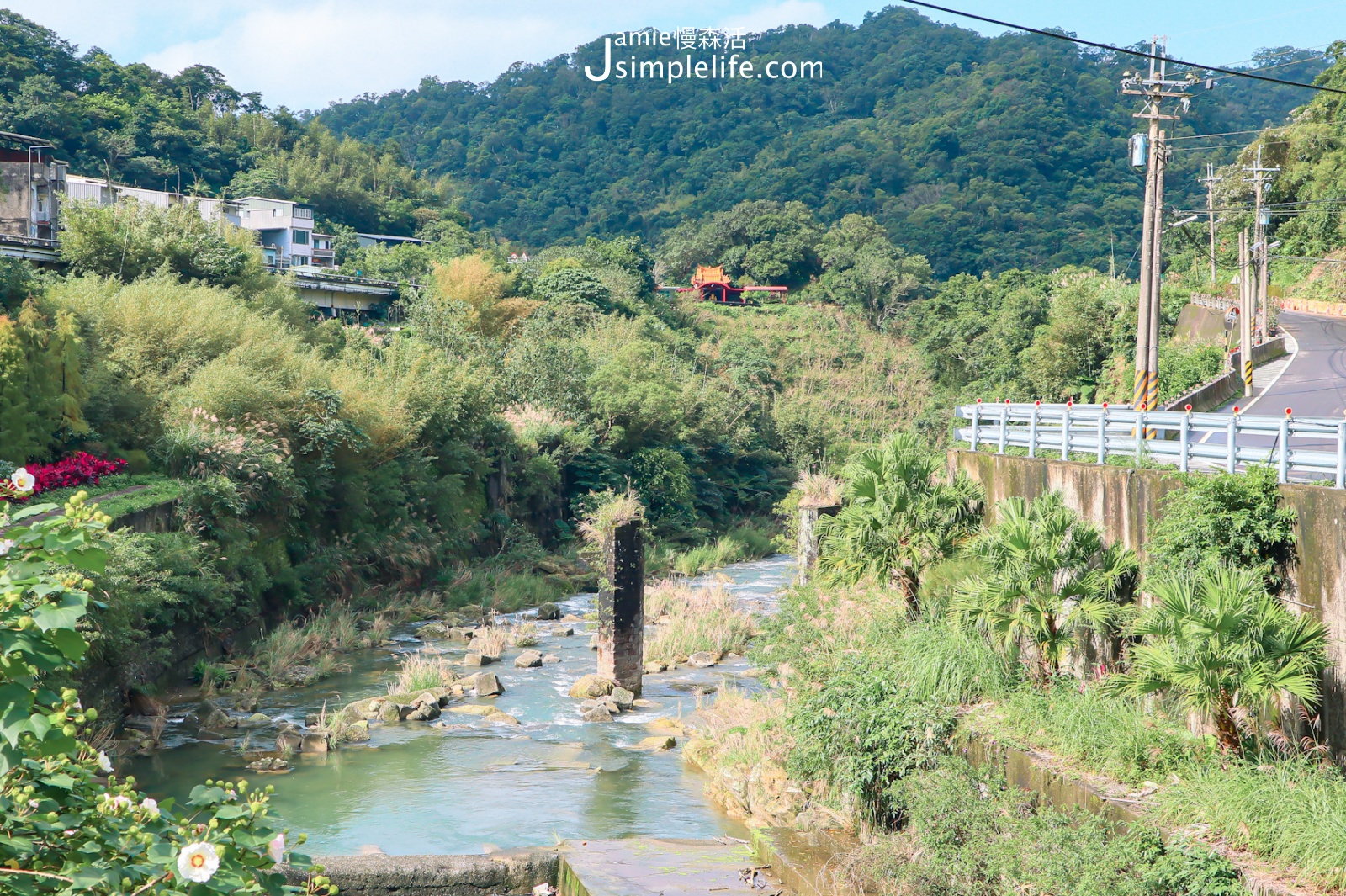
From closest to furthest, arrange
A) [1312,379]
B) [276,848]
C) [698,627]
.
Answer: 1. [276,848]
2. [698,627]
3. [1312,379]

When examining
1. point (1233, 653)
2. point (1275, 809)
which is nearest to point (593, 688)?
point (1233, 653)

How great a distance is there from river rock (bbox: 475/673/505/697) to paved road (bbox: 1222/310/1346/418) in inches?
634

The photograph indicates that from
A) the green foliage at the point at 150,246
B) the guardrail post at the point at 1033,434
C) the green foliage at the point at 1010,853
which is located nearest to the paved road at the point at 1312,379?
the guardrail post at the point at 1033,434

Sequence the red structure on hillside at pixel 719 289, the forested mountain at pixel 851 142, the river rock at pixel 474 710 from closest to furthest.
Result: the river rock at pixel 474 710
the red structure on hillside at pixel 719 289
the forested mountain at pixel 851 142

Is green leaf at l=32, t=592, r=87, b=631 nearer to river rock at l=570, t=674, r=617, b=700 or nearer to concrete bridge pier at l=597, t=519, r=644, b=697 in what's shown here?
concrete bridge pier at l=597, t=519, r=644, b=697

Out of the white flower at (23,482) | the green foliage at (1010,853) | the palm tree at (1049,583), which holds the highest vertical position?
the white flower at (23,482)

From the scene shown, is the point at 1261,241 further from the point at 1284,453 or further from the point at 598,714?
the point at 1284,453

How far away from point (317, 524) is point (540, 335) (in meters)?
18.1

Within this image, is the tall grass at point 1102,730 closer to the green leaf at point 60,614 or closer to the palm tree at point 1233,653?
the palm tree at point 1233,653

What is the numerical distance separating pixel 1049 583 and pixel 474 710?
10.6 meters

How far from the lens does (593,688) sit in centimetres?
1955

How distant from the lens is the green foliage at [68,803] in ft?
12.0

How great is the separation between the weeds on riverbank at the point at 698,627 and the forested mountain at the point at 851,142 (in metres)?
64.1

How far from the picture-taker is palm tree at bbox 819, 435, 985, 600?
50.6 feet
